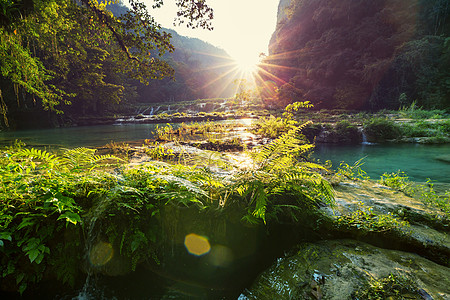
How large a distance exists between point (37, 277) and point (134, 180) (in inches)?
47.2

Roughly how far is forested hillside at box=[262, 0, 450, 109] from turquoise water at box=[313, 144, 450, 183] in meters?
24.6

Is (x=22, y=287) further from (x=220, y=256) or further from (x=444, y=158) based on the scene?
(x=444, y=158)

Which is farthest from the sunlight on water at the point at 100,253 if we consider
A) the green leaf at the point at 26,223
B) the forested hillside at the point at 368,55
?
the forested hillside at the point at 368,55

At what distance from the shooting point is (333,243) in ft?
6.61

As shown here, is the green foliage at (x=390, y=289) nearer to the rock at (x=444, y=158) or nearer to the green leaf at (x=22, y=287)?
the green leaf at (x=22, y=287)

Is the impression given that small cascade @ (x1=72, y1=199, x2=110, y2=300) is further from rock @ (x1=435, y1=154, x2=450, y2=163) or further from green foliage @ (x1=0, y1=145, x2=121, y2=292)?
rock @ (x1=435, y1=154, x2=450, y2=163)

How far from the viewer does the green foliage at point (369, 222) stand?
2.04 meters

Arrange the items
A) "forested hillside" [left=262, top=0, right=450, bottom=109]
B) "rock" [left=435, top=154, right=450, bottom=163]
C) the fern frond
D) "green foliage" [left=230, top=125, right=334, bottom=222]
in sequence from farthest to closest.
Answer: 1. "forested hillside" [left=262, top=0, right=450, bottom=109]
2. "rock" [left=435, top=154, right=450, bottom=163]
3. the fern frond
4. "green foliage" [left=230, top=125, right=334, bottom=222]

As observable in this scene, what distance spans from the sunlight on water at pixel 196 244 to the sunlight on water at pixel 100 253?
2.45 feet

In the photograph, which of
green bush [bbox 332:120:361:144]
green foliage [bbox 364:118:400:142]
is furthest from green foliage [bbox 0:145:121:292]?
green foliage [bbox 364:118:400:142]

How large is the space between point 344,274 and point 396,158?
1027cm

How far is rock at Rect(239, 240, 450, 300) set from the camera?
1475 millimetres

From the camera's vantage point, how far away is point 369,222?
212 centimetres

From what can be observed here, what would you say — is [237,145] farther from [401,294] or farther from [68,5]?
[68,5]
